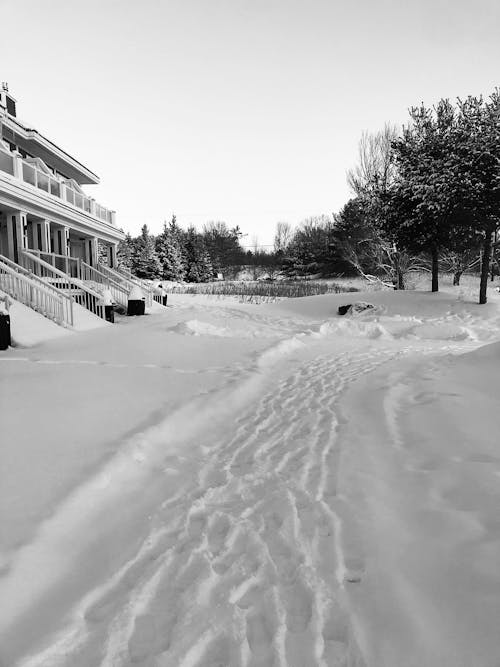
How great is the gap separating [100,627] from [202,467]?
162 cm

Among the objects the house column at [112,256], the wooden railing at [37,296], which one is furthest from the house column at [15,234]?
the house column at [112,256]

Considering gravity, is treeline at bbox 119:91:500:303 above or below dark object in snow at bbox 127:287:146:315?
above

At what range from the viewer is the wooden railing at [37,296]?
10578 mm

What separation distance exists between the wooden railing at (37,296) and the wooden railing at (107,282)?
16.4 feet

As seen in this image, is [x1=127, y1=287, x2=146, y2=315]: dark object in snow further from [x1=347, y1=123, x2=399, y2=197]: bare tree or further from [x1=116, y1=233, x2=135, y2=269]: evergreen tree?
[x1=116, y1=233, x2=135, y2=269]: evergreen tree

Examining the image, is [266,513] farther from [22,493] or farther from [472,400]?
[472,400]

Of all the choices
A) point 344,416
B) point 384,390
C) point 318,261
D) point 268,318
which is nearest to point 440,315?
point 268,318

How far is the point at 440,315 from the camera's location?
15945 mm

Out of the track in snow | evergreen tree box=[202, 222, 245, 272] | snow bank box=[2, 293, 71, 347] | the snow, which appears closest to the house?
the snow

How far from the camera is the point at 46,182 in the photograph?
14875 mm

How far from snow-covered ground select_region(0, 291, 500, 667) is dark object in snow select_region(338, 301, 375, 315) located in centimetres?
1162

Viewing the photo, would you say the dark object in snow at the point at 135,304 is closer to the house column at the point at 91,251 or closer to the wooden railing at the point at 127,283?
the wooden railing at the point at 127,283

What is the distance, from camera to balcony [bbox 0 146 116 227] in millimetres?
12807

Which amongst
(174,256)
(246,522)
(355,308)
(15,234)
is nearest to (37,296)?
(15,234)
